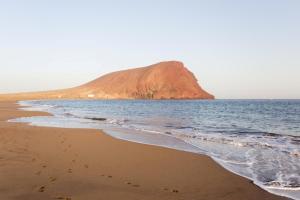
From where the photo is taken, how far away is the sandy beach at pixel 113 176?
6.62 meters

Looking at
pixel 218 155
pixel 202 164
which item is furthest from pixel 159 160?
pixel 218 155

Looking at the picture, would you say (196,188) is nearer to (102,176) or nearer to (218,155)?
(102,176)

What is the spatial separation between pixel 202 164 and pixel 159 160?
1.49 m

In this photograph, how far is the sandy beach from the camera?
6621 mm

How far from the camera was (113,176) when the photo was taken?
8.26m

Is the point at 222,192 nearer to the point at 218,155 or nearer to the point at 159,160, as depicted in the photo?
the point at 159,160

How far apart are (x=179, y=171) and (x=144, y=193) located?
→ 260cm

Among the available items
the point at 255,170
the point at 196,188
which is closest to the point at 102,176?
the point at 196,188

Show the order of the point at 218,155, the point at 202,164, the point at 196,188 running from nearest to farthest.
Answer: the point at 196,188, the point at 202,164, the point at 218,155

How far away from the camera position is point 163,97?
19112 cm

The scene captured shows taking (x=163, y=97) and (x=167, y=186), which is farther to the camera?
(x=163, y=97)

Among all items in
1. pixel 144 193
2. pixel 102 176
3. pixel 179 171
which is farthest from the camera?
pixel 179 171

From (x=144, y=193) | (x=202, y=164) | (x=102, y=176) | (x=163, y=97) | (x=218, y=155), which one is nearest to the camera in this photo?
(x=144, y=193)

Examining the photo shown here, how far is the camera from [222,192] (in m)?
7.00
